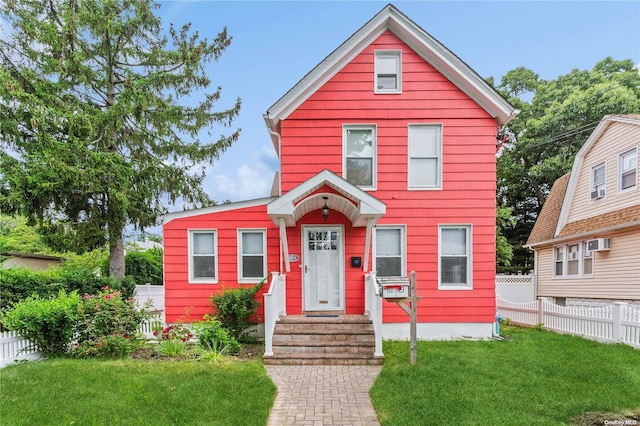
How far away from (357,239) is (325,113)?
3264 mm

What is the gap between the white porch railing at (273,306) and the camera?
6273mm

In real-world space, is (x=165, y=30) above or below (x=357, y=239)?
above

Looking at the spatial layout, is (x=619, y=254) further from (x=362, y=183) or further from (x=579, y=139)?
(x=579, y=139)

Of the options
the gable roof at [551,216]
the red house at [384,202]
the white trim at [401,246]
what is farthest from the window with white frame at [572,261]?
the white trim at [401,246]

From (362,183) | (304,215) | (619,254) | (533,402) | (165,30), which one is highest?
(165,30)

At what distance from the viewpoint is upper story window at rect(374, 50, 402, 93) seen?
8.15 meters

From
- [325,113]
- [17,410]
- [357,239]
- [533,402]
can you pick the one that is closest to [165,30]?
[325,113]

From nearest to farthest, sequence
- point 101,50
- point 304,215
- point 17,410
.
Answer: point 17,410, point 304,215, point 101,50

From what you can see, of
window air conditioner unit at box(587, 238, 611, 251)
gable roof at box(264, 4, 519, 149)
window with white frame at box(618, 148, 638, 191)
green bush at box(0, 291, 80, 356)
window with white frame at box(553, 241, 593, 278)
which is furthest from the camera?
window with white frame at box(553, 241, 593, 278)

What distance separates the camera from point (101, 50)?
40.4ft

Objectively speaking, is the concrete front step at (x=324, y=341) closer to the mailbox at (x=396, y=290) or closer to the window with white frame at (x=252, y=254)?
the mailbox at (x=396, y=290)

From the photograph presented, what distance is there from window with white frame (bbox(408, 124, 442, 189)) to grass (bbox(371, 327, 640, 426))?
12.7 ft

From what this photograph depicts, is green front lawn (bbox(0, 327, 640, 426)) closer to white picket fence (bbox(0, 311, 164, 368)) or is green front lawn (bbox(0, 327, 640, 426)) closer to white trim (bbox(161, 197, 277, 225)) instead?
white picket fence (bbox(0, 311, 164, 368))

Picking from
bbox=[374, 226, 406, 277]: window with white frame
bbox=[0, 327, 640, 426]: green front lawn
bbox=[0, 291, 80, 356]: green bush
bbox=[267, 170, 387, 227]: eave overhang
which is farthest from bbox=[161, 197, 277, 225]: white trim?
bbox=[0, 327, 640, 426]: green front lawn
